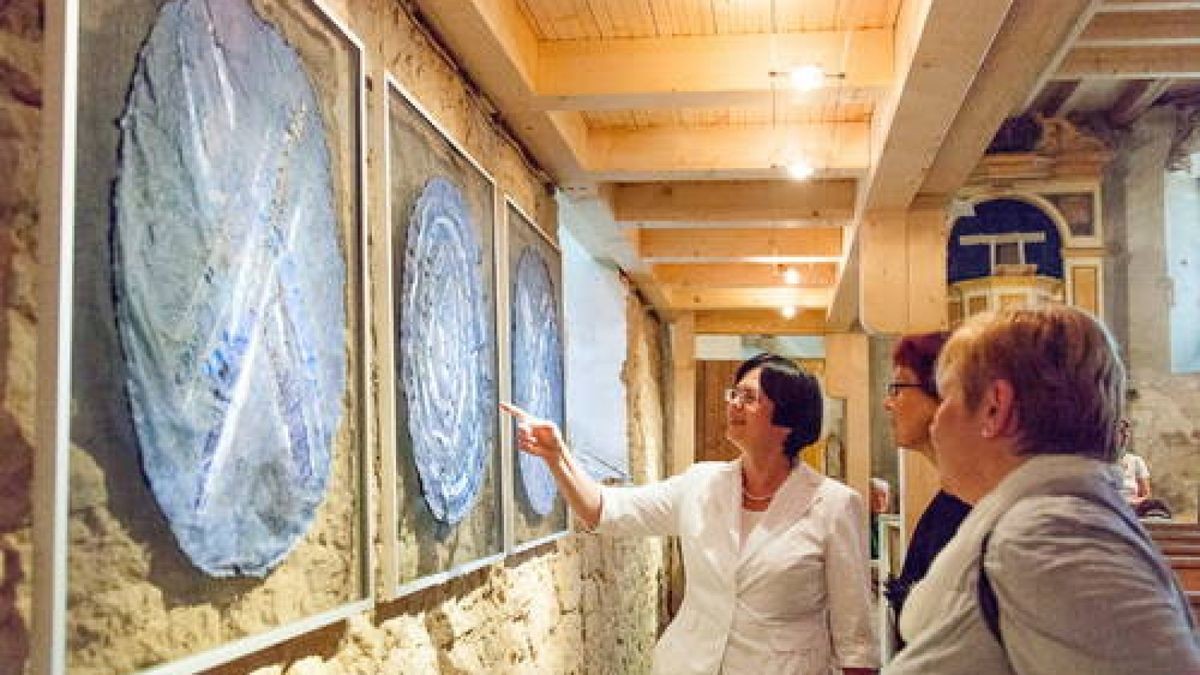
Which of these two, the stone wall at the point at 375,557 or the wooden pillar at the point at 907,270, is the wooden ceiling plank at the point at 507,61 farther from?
the wooden pillar at the point at 907,270

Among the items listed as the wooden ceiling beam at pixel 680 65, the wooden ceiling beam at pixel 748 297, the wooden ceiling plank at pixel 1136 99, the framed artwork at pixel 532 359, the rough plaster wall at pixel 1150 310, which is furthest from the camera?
the rough plaster wall at pixel 1150 310

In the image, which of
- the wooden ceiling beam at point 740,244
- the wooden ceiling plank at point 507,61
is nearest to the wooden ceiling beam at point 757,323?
the wooden ceiling beam at point 740,244

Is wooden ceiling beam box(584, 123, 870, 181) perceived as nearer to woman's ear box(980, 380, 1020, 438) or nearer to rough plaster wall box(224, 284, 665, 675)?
rough plaster wall box(224, 284, 665, 675)

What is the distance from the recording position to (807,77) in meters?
2.92

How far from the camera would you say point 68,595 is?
3.63 ft

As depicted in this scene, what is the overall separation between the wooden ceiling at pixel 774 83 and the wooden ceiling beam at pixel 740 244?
746 millimetres

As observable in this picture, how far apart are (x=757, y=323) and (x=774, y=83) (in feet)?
17.3

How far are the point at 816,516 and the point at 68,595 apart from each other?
1.78 m

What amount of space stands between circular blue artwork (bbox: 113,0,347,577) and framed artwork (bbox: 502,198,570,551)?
131 cm

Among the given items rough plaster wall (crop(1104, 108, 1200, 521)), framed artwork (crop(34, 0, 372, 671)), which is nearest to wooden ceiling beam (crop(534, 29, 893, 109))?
framed artwork (crop(34, 0, 372, 671))

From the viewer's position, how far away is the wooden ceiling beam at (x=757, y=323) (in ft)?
26.6

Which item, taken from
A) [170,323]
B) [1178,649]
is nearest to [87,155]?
[170,323]

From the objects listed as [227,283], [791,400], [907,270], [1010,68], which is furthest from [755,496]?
[907,270]

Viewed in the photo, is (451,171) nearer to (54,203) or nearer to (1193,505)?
(54,203)
